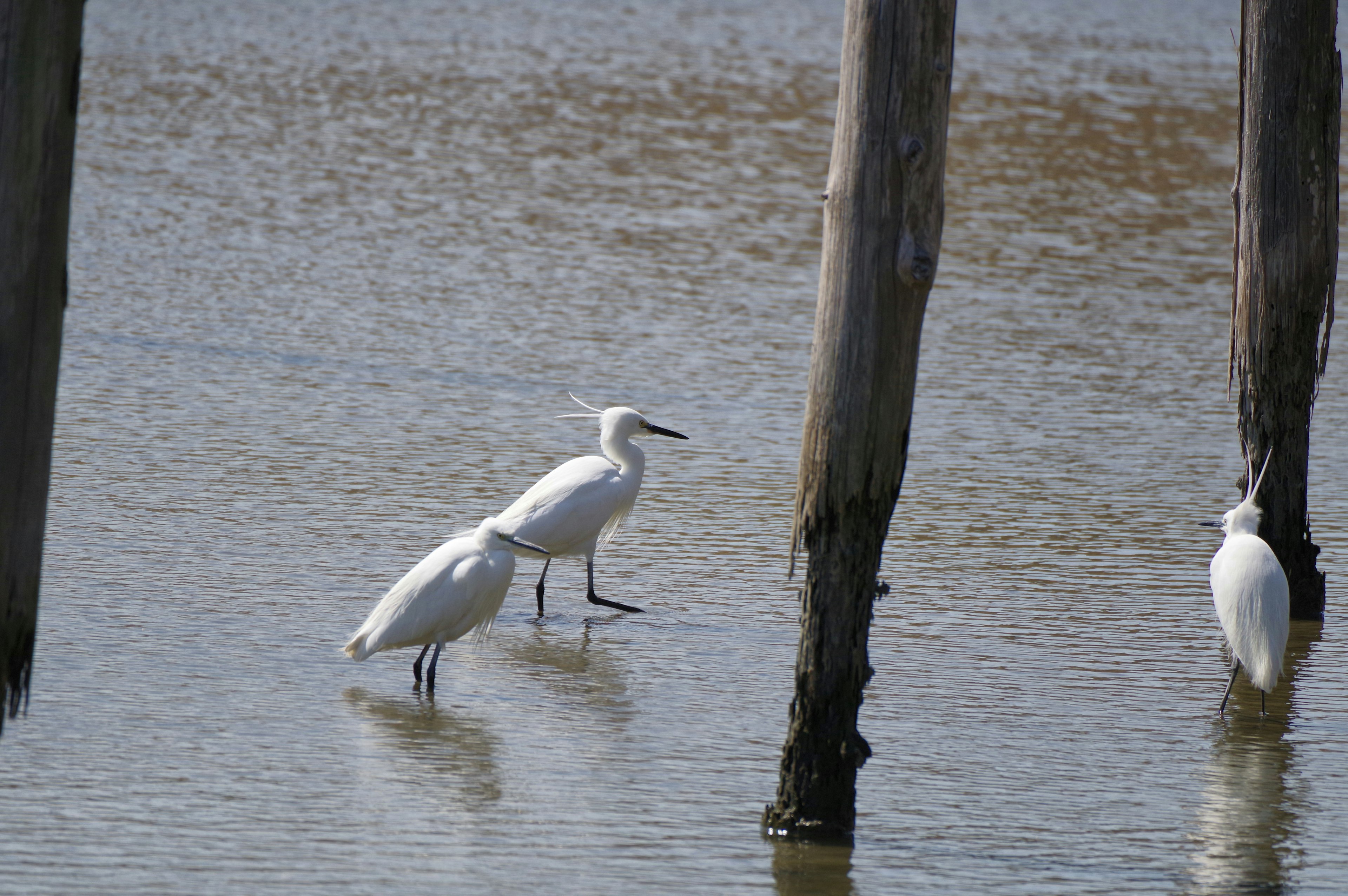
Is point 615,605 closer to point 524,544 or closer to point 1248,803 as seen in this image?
point 524,544

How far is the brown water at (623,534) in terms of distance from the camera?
4855mm

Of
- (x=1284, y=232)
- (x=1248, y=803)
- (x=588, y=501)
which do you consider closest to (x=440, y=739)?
(x=588, y=501)

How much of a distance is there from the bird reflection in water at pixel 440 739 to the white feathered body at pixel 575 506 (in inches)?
41.0

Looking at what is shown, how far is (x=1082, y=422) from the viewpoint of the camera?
33.4ft

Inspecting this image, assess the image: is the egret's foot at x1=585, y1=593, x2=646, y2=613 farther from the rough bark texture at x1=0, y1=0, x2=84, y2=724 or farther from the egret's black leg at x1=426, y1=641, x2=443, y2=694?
the rough bark texture at x1=0, y1=0, x2=84, y2=724

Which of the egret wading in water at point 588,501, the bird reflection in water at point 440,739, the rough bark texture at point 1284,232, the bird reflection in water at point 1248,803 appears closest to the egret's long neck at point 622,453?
the egret wading in water at point 588,501

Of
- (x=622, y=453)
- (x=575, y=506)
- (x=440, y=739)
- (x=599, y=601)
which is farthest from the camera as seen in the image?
(x=622, y=453)

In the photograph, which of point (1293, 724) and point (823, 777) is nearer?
point (823, 777)

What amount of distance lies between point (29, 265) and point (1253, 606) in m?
4.26

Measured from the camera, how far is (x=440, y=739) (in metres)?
5.57

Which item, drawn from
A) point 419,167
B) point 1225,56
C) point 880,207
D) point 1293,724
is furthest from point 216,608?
point 1225,56

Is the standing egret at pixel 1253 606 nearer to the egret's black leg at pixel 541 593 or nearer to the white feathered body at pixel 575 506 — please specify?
the white feathered body at pixel 575 506

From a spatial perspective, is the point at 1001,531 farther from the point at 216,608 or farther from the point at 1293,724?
the point at 216,608

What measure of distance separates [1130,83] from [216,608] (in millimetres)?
21438
